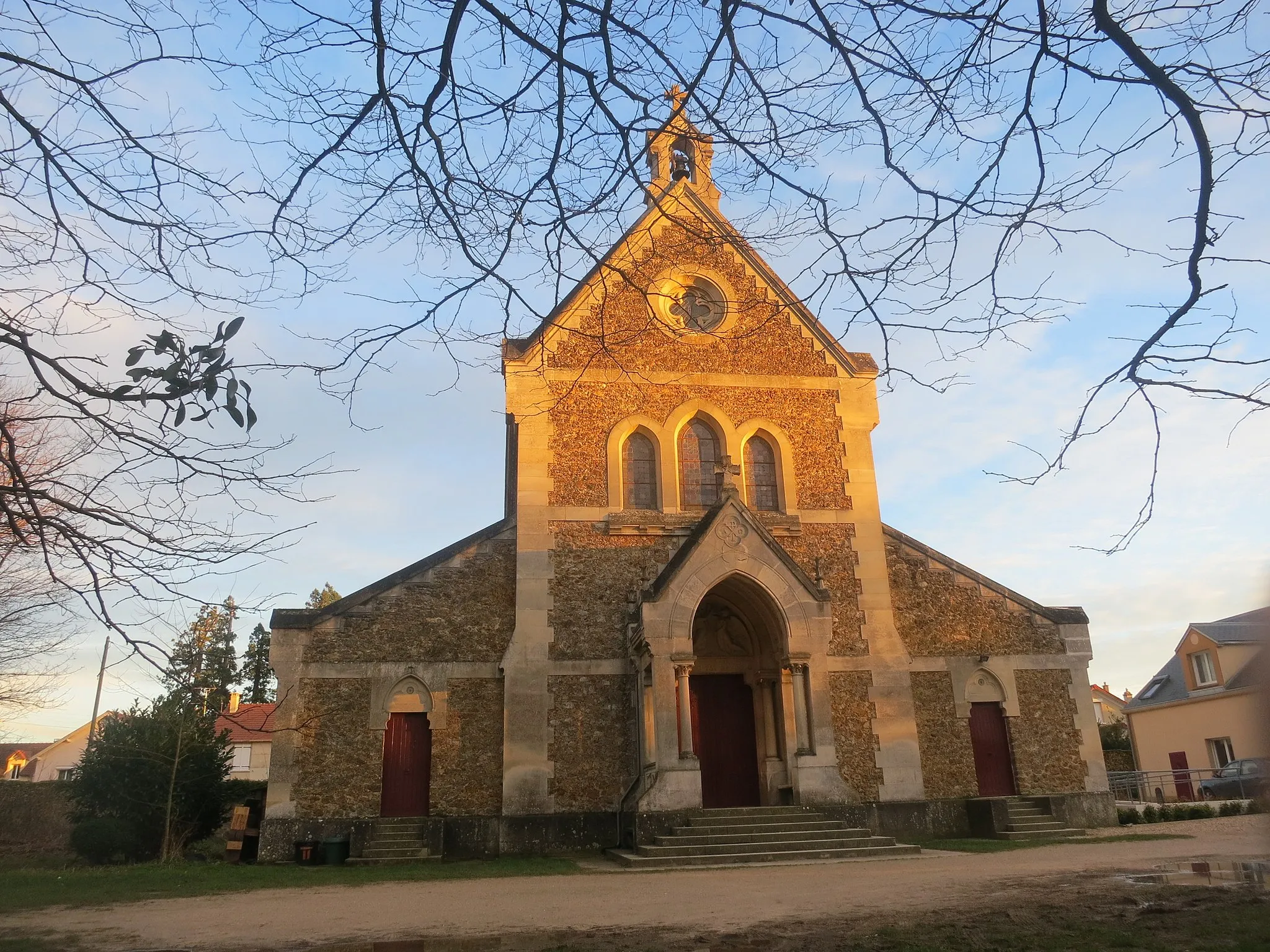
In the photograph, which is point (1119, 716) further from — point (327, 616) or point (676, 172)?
point (676, 172)

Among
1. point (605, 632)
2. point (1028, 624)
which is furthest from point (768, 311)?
point (1028, 624)

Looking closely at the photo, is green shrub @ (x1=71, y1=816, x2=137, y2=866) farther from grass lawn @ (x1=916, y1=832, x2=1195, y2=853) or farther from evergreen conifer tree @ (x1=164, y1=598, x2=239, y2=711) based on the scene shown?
grass lawn @ (x1=916, y1=832, x2=1195, y2=853)

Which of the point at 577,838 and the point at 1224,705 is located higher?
the point at 1224,705

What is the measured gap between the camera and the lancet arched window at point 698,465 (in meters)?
18.6

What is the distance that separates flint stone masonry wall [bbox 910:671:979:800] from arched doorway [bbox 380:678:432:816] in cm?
916

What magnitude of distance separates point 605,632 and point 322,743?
533 cm

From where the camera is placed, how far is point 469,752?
645 inches

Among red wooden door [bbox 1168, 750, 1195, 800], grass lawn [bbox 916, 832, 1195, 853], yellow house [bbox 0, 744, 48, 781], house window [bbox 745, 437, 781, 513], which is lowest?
grass lawn [bbox 916, 832, 1195, 853]

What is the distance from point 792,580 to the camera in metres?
16.6

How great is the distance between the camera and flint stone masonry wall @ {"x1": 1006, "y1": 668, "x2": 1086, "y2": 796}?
17.6 metres

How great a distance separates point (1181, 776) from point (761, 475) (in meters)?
18.0

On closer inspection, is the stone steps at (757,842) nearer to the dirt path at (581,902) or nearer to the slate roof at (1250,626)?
the dirt path at (581,902)

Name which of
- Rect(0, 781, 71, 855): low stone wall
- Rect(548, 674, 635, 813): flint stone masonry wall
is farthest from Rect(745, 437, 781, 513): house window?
Rect(0, 781, 71, 855): low stone wall

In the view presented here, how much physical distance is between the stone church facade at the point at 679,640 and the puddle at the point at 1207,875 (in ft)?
19.8
